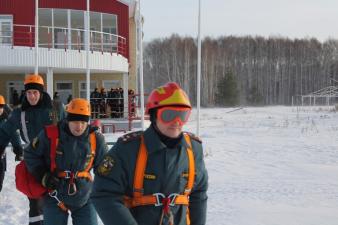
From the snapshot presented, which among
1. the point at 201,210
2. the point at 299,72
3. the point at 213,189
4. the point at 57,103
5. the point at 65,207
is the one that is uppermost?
the point at 299,72

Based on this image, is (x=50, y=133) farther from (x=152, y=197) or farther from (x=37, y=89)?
(x=152, y=197)

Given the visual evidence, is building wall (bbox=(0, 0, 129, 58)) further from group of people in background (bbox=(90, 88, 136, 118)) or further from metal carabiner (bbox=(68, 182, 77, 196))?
metal carabiner (bbox=(68, 182, 77, 196))

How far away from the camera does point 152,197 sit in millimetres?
2469

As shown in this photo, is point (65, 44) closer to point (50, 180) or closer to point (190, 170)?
point (50, 180)

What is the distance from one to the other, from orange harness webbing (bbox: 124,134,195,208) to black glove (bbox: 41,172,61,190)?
1.59 meters

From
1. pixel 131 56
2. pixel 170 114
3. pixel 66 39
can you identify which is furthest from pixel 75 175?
pixel 131 56

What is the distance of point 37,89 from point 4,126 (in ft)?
1.94

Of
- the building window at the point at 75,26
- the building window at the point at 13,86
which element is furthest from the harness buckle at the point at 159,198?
the building window at the point at 13,86

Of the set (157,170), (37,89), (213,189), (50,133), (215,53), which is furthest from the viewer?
(215,53)

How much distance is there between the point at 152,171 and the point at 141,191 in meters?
0.12

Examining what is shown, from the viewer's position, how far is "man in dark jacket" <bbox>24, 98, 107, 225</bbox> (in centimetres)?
396

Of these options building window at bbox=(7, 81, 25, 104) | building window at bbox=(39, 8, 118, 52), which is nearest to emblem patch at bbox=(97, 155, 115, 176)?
building window at bbox=(39, 8, 118, 52)


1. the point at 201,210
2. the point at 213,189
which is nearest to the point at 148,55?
the point at 213,189

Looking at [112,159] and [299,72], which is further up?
[299,72]
